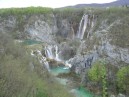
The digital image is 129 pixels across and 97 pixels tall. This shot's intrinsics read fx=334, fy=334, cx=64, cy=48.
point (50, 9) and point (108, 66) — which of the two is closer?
point (108, 66)

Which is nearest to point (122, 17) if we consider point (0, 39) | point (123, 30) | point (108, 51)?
point (123, 30)

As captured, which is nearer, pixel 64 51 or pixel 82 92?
pixel 82 92

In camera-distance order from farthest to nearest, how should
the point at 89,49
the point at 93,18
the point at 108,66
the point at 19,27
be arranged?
the point at 19,27 < the point at 93,18 < the point at 89,49 < the point at 108,66

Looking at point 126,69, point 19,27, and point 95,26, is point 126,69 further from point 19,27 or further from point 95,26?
point 19,27

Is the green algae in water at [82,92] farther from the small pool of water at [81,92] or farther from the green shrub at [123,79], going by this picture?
the green shrub at [123,79]

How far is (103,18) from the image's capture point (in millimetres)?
94500

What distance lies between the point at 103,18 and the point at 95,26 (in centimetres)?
340

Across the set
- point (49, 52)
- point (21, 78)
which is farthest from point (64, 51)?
point (21, 78)

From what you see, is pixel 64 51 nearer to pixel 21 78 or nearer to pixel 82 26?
pixel 82 26

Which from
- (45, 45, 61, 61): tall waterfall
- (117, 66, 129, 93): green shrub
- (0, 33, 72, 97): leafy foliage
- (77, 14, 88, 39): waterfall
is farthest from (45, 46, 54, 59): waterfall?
(0, 33, 72, 97): leafy foliage

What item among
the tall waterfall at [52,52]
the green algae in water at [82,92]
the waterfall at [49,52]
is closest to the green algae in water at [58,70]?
the waterfall at [49,52]

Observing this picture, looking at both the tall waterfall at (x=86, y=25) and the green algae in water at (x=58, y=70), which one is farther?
the tall waterfall at (x=86, y=25)

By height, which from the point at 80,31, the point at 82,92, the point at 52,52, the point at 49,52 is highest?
the point at 80,31

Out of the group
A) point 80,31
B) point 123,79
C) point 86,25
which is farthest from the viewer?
point 80,31
